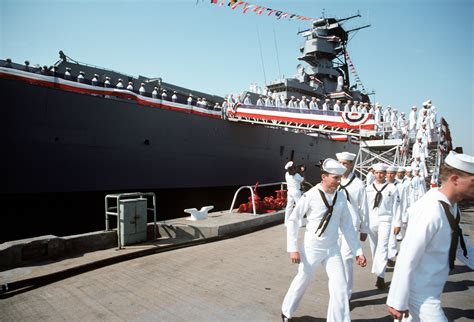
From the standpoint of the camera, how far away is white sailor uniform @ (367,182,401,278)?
420 centimetres

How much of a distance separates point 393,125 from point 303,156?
9.48 meters

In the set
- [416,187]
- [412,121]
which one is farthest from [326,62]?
[416,187]

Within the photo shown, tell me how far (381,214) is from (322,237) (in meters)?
2.31

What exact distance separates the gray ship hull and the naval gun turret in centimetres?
1488

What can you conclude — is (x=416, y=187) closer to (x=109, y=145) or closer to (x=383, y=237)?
(x=383, y=237)

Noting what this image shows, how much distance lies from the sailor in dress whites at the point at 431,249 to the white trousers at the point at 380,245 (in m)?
2.43

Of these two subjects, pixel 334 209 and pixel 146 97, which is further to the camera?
pixel 146 97

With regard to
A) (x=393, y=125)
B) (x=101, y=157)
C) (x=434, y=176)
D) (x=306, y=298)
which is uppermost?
(x=393, y=125)

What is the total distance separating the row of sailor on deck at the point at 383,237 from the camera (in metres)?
1.70

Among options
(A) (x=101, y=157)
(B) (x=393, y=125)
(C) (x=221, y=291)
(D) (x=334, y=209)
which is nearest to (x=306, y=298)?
(C) (x=221, y=291)

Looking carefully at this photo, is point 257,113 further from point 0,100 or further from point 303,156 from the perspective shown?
point 0,100

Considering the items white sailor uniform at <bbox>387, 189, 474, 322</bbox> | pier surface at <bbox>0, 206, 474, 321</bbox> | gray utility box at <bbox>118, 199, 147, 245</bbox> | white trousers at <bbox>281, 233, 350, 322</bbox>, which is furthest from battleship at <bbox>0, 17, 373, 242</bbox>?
white sailor uniform at <bbox>387, 189, 474, 322</bbox>

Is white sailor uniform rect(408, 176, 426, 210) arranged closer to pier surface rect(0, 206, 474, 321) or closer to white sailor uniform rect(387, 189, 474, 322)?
pier surface rect(0, 206, 474, 321)

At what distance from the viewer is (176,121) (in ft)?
47.9
